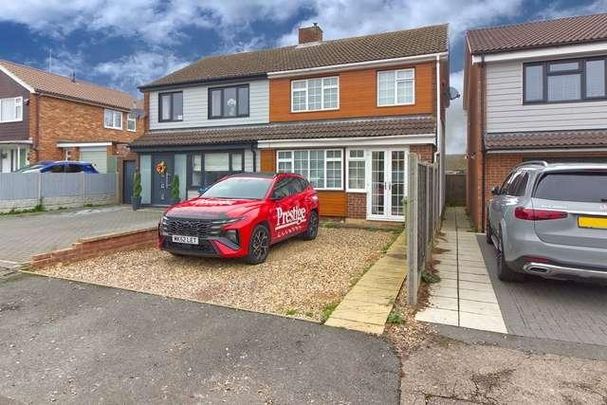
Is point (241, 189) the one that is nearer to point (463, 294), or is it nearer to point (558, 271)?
point (463, 294)

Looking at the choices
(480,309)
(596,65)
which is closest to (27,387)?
(480,309)

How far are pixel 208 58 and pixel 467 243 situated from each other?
1565 centimetres

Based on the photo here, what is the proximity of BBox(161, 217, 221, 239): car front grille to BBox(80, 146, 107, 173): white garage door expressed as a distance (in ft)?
54.8

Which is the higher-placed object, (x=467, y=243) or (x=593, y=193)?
Answer: (x=593, y=193)

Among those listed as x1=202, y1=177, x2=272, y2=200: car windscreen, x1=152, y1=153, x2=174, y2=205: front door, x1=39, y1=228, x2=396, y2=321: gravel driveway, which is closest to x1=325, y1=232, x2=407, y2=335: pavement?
x1=39, y1=228, x2=396, y2=321: gravel driveway

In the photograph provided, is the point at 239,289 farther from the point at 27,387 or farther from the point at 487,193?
the point at 487,193

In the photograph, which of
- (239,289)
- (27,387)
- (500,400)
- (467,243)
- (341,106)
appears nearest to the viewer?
(500,400)

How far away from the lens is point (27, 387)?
3.19 m

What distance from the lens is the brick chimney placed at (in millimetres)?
18250

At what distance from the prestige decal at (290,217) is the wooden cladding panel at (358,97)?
6043 millimetres

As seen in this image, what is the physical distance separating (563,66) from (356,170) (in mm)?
6258

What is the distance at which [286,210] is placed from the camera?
818 cm

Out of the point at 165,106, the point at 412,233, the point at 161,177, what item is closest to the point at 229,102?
the point at 165,106

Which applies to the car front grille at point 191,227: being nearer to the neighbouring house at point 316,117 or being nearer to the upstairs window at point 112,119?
the neighbouring house at point 316,117
